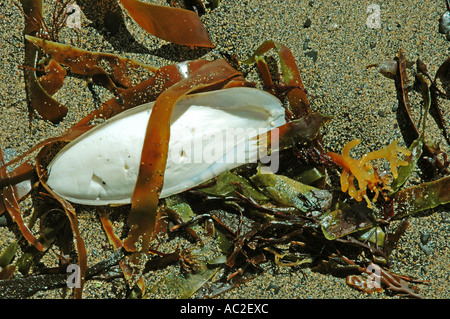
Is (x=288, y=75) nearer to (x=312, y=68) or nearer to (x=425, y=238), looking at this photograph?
(x=312, y=68)

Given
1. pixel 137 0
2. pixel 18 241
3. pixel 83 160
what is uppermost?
pixel 137 0

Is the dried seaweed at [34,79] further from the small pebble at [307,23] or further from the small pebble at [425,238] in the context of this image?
the small pebble at [425,238]

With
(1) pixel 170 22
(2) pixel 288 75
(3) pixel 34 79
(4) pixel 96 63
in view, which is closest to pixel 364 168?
(2) pixel 288 75

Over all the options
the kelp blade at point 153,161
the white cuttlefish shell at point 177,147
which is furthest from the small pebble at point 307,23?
the kelp blade at point 153,161

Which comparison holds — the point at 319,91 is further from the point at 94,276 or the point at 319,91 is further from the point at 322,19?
the point at 94,276

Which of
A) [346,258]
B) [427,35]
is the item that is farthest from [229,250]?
[427,35]

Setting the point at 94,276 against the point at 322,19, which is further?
the point at 322,19
